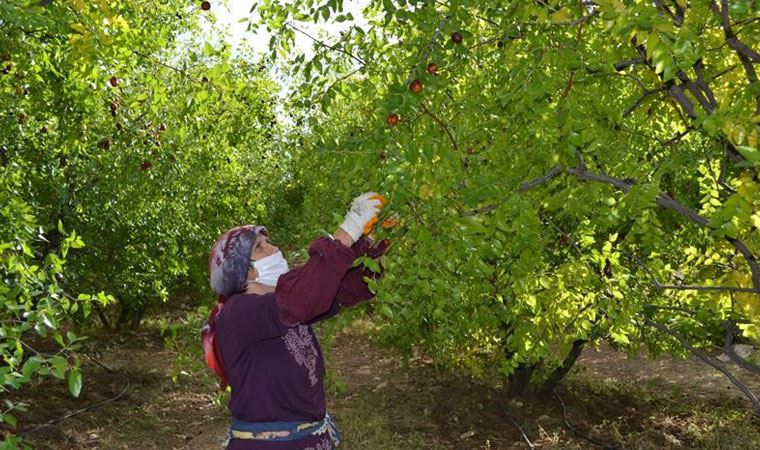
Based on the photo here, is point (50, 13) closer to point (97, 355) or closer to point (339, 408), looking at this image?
point (339, 408)

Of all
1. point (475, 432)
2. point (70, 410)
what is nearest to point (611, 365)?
point (475, 432)

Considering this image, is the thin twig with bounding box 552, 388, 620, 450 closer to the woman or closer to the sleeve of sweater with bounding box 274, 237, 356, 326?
the woman

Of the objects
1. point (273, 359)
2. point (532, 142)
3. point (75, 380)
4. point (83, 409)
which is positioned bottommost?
point (83, 409)

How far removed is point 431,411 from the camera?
30.3 feet

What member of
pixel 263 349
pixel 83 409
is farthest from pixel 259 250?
pixel 83 409

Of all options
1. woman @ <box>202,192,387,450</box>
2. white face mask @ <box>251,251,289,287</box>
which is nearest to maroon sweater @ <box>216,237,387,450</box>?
woman @ <box>202,192,387,450</box>

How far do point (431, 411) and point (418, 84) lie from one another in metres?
7.45

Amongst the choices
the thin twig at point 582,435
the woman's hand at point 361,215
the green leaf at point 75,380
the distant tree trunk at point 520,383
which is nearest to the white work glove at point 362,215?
the woman's hand at point 361,215

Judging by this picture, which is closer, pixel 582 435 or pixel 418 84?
pixel 418 84

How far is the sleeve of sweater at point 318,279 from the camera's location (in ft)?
7.76

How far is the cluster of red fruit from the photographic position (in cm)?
231

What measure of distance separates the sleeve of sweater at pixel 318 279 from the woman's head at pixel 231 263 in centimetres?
45

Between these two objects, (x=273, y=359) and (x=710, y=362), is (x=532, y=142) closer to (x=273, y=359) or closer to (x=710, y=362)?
(x=273, y=359)

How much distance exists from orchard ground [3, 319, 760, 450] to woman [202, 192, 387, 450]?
12.6 feet
